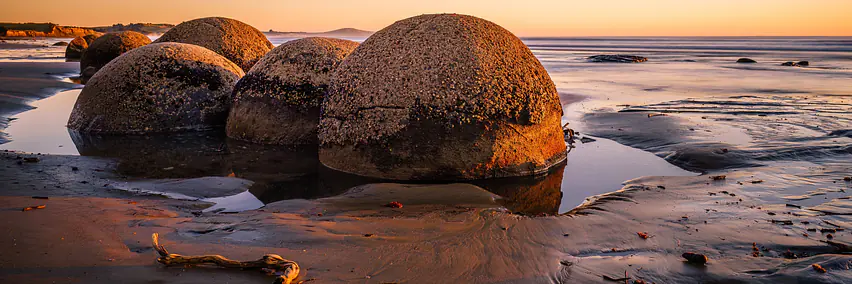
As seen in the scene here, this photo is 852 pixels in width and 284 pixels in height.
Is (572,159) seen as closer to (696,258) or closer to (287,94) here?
(696,258)

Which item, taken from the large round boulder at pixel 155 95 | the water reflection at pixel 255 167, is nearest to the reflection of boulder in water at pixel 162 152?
the water reflection at pixel 255 167

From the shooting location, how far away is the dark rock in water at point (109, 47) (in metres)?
16.7

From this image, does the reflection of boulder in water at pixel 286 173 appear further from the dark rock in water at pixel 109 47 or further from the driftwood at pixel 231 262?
the dark rock in water at pixel 109 47

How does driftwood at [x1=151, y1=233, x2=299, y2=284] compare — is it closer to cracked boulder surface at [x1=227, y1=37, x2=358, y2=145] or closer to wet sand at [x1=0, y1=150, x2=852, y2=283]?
wet sand at [x1=0, y1=150, x2=852, y2=283]

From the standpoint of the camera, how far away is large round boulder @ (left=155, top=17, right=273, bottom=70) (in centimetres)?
1033

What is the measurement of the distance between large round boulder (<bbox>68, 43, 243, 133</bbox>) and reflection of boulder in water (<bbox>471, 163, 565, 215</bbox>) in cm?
446

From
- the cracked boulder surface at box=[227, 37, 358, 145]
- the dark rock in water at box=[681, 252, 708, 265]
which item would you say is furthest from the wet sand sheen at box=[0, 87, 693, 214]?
the dark rock in water at box=[681, 252, 708, 265]

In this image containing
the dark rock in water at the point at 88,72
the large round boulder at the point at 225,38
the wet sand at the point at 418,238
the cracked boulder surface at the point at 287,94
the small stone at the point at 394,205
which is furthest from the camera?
the dark rock in water at the point at 88,72

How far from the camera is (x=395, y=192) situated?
182 inches

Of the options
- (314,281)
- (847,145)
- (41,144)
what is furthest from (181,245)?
(847,145)

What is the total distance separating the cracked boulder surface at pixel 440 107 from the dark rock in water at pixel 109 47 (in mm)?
13701

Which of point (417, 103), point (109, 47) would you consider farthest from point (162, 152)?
point (109, 47)

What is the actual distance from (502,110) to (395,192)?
1338 millimetres

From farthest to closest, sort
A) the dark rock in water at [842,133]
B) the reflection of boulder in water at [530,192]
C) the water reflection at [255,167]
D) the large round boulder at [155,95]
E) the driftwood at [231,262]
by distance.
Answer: the large round boulder at [155,95], the dark rock in water at [842,133], the water reflection at [255,167], the reflection of boulder in water at [530,192], the driftwood at [231,262]
